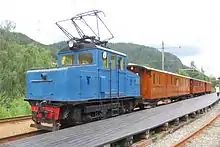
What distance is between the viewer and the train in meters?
8.55

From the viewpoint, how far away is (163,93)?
19.1m

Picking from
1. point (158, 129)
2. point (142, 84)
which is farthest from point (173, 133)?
point (142, 84)

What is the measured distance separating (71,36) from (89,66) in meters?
2.21

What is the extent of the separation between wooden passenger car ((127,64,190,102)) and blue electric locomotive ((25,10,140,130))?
4666mm

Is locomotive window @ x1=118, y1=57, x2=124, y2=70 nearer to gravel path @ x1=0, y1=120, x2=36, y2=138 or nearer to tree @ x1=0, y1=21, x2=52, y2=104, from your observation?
gravel path @ x1=0, y1=120, x2=36, y2=138

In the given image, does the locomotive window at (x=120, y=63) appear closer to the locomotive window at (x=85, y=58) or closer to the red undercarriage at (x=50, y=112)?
the locomotive window at (x=85, y=58)

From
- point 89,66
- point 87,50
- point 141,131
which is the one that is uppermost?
point 87,50

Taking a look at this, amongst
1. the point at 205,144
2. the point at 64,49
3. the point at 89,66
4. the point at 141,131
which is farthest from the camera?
the point at 64,49

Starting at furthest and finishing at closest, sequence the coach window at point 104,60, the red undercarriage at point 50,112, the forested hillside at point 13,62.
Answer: the forested hillside at point 13,62 < the coach window at point 104,60 < the red undercarriage at point 50,112

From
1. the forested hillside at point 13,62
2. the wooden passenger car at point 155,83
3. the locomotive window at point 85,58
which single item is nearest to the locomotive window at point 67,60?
the locomotive window at point 85,58

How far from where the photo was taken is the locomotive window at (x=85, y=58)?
32.6 ft

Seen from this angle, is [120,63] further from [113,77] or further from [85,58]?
[85,58]

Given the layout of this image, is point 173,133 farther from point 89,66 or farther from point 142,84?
point 142,84

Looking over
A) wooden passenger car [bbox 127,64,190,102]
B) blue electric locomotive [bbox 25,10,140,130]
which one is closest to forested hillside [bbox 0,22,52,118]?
wooden passenger car [bbox 127,64,190,102]
